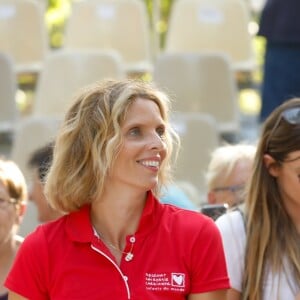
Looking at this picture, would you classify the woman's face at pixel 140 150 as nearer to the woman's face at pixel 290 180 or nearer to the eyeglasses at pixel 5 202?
the woman's face at pixel 290 180

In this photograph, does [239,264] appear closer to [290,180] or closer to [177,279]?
[290,180]

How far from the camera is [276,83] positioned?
562 cm

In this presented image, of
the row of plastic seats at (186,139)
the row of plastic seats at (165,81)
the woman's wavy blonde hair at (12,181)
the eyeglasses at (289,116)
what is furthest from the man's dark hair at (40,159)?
the row of plastic seats at (165,81)

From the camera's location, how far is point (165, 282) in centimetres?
256

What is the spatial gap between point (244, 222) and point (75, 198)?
0.59 meters

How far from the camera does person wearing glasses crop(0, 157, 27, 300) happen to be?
11.5 ft

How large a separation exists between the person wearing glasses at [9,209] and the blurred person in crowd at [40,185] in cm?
66

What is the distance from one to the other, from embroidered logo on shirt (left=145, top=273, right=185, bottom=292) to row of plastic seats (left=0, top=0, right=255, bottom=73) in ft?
17.1

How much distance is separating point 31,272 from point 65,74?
4351 millimetres

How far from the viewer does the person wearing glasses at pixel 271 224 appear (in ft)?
9.63

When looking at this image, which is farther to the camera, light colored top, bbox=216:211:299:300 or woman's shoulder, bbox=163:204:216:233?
light colored top, bbox=216:211:299:300

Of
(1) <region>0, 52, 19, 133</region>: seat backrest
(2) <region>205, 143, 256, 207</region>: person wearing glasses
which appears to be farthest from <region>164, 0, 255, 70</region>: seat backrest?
(2) <region>205, 143, 256, 207</region>: person wearing glasses

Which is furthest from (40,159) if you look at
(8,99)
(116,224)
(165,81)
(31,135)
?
(8,99)

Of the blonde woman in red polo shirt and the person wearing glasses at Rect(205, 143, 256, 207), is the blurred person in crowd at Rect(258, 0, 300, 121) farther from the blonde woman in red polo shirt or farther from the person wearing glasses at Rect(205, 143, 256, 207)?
the blonde woman in red polo shirt
